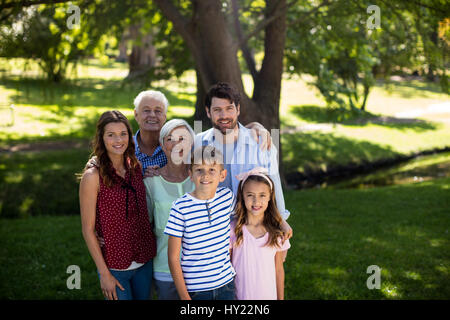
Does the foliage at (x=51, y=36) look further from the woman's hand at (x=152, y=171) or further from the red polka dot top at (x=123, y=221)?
the red polka dot top at (x=123, y=221)

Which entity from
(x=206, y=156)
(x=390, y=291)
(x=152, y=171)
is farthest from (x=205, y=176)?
(x=390, y=291)

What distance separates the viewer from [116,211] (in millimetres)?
2941

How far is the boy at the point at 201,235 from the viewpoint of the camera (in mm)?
2771

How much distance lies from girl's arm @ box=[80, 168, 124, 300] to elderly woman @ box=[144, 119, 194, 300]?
0.32 meters

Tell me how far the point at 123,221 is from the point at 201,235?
520mm

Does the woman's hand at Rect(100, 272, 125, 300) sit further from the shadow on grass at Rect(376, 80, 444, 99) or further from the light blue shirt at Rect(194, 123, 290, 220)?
the shadow on grass at Rect(376, 80, 444, 99)

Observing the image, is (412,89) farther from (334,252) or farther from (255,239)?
(255,239)

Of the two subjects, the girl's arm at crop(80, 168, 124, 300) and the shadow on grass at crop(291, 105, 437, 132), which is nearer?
the girl's arm at crop(80, 168, 124, 300)

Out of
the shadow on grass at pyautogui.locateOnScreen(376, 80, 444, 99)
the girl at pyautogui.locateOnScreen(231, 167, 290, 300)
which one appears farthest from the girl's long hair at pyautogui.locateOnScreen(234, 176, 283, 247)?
the shadow on grass at pyautogui.locateOnScreen(376, 80, 444, 99)

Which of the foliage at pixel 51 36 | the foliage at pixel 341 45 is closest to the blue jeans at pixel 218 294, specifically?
the foliage at pixel 51 36

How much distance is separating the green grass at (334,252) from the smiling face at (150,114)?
2494 mm

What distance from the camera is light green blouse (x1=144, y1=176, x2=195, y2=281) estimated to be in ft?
9.92

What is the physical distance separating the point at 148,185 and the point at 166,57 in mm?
8077
